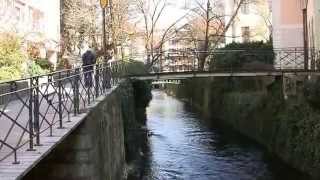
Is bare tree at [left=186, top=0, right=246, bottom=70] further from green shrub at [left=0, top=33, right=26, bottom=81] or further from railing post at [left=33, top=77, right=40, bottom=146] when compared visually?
railing post at [left=33, top=77, right=40, bottom=146]

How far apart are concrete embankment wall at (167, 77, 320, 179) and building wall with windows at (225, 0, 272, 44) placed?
1858 centimetres

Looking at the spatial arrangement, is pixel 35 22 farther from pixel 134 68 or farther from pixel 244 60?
pixel 244 60

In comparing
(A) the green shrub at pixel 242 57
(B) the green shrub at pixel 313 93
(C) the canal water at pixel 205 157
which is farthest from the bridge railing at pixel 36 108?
(A) the green shrub at pixel 242 57

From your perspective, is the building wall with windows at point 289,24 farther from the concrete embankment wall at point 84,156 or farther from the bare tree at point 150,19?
the concrete embankment wall at point 84,156

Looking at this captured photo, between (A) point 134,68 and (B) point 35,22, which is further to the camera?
(B) point 35,22

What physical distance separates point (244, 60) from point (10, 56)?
20109mm

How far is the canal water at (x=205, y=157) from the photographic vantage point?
25.4 meters

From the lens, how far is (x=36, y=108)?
10203mm

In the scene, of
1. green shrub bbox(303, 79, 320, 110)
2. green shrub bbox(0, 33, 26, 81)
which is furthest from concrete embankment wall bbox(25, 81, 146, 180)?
green shrub bbox(303, 79, 320, 110)

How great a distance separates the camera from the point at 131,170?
24.8m

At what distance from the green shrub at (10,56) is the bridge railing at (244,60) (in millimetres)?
10918

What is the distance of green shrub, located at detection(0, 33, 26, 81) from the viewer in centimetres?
2467

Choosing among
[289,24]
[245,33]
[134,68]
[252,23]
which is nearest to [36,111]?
[134,68]

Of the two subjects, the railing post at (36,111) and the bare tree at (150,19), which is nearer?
the railing post at (36,111)
